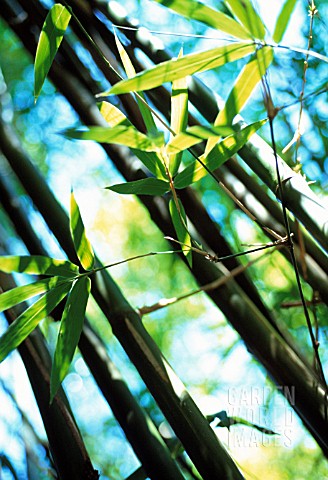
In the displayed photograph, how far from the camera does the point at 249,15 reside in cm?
51

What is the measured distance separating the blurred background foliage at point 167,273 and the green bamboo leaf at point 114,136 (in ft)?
2.30

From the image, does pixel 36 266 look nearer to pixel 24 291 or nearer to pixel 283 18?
pixel 24 291

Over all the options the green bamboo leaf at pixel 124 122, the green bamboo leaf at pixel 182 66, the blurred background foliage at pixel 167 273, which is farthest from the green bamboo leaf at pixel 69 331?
the blurred background foliage at pixel 167 273

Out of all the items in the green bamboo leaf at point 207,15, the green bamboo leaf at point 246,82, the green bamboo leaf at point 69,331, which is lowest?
the green bamboo leaf at point 69,331

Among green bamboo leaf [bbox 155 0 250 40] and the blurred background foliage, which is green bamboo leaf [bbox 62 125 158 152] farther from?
the blurred background foliage

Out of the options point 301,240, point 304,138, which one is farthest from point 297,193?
point 304,138

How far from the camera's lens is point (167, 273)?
5.24ft

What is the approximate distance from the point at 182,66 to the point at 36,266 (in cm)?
28

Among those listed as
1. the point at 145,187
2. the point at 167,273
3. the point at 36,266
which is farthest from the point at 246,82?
the point at 167,273

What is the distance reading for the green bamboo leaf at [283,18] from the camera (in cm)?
49

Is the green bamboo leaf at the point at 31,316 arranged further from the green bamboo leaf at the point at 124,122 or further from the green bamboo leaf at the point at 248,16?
the green bamboo leaf at the point at 248,16

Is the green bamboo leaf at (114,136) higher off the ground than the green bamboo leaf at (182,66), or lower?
lower

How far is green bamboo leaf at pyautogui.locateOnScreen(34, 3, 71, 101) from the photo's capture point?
0.64m

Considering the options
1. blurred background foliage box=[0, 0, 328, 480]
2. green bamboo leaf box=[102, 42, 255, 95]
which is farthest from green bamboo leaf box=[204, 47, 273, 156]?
blurred background foliage box=[0, 0, 328, 480]
